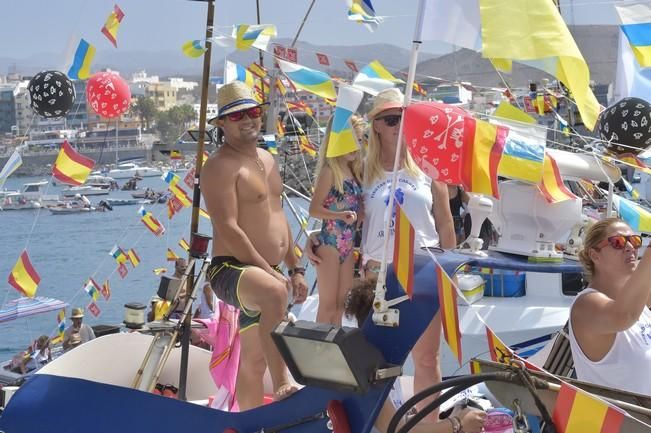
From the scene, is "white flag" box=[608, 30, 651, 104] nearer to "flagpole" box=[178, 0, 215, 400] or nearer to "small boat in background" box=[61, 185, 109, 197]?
"flagpole" box=[178, 0, 215, 400]

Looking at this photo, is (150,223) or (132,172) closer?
(150,223)

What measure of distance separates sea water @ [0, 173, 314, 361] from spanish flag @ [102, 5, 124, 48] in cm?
642

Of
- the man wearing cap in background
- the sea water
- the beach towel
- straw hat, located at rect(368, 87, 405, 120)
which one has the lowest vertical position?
the sea water

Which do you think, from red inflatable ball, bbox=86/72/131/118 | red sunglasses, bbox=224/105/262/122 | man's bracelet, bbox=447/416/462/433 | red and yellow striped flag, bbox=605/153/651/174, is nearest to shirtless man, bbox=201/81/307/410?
red sunglasses, bbox=224/105/262/122

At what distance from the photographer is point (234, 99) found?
4801 mm

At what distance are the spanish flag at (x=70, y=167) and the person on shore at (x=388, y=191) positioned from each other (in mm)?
3433

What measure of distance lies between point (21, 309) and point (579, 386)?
1496 cm

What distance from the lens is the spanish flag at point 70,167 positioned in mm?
8055

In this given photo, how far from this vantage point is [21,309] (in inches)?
667

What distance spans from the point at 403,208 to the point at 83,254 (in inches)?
1951

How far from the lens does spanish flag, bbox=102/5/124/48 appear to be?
7781mm

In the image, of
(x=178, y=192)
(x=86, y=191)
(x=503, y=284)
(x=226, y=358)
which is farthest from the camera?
(x=86, y=191)

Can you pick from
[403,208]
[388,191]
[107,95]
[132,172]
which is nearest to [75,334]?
[107,95]

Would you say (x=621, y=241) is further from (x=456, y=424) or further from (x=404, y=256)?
(x=456, y=424)
